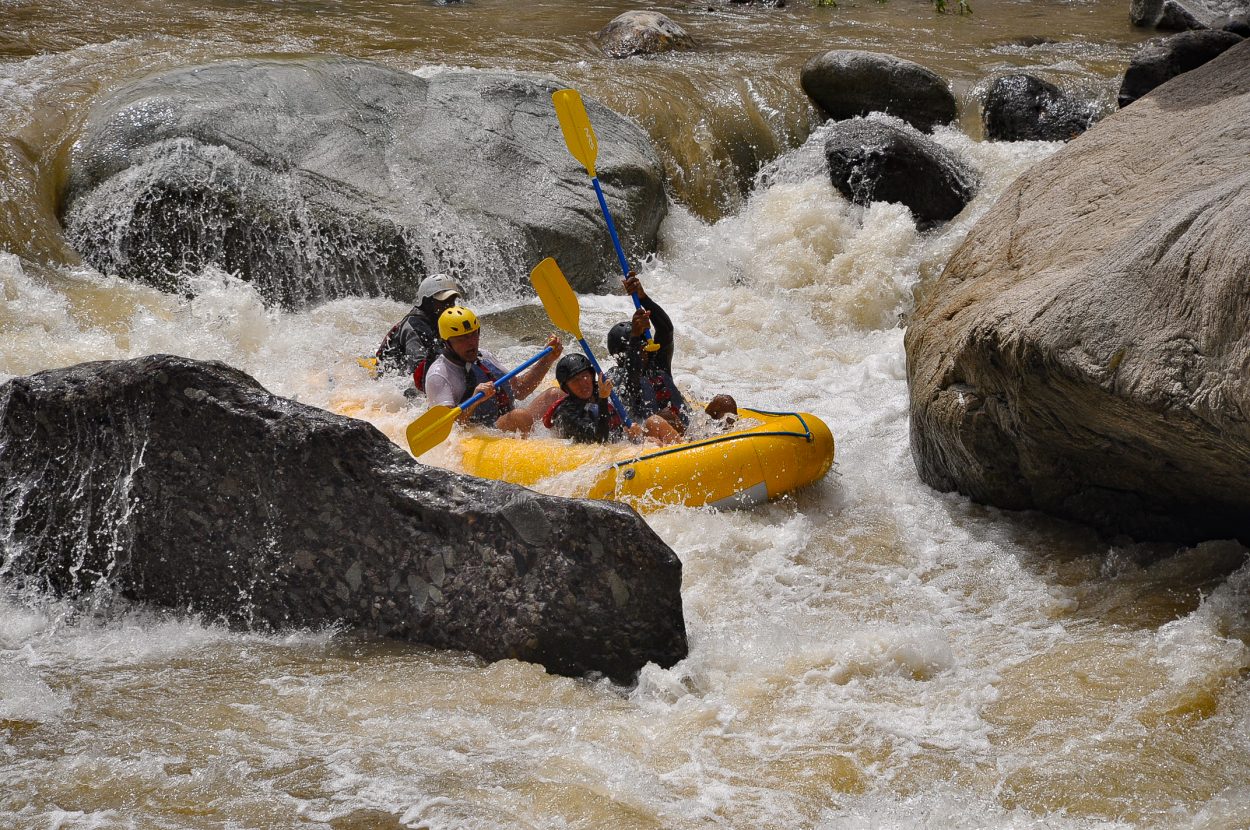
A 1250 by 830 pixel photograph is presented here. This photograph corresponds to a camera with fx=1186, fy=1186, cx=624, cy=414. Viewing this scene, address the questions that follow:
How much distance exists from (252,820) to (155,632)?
1269 millimetres

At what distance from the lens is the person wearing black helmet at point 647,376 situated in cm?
600

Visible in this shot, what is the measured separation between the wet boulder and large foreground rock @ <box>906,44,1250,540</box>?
265 inches

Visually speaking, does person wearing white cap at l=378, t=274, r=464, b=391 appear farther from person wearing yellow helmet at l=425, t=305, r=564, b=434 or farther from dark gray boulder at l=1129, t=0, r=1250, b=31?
dark gray boulder at l=1129, t=0, r=1250, b=31

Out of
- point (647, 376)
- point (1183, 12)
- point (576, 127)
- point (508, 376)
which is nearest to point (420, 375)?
point (508, 376)

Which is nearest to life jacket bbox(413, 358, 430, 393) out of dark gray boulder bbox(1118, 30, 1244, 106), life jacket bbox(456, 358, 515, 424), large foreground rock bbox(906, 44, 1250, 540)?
life jacket bbox(456, 358, 515, 424)

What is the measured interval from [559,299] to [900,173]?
14.9 feet

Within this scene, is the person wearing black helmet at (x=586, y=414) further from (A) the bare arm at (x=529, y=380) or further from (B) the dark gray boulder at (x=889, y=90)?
(B) the dark gray boulder at (x=889, y=90)

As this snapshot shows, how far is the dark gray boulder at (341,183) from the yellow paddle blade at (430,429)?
10.1 ft

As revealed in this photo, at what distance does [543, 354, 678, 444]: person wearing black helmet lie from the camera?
5.70m

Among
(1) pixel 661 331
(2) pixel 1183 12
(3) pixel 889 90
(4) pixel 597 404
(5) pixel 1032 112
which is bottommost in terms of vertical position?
(4) pixel 597 404

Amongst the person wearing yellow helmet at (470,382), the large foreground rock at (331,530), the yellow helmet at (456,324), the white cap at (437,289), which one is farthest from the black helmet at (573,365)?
the large foreground rock at (331,530)

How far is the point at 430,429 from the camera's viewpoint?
17.2 ft

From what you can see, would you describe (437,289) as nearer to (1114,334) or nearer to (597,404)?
(597,404)

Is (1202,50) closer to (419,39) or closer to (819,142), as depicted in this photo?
(819,142)
